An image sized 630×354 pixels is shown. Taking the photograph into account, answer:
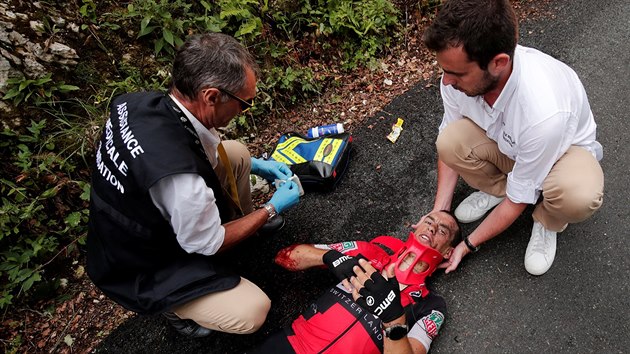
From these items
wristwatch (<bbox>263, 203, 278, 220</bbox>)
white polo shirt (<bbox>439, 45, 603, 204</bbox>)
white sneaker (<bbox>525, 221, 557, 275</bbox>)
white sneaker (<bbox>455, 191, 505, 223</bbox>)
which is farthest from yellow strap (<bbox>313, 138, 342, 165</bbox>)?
white sneaker (<bbox>525, 221, 557, 275</bbox>)

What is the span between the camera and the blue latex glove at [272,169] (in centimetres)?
336

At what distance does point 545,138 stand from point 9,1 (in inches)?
170

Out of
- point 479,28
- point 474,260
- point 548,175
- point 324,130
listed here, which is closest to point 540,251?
point 474,260

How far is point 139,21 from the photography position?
13.2 ft

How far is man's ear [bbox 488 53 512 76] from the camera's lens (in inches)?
85.8

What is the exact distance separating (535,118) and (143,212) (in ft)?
7.31

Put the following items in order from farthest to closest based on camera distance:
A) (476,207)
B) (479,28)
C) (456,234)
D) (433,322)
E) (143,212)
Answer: (476,207), (456,234), (433,322), (143,212), (479,28)

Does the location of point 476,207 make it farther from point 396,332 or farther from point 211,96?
point 211,96

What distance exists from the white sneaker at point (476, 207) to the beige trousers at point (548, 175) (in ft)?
0.52

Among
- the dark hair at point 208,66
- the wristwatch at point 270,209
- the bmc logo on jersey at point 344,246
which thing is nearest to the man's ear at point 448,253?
the bmc logo on jersey at point 344,246

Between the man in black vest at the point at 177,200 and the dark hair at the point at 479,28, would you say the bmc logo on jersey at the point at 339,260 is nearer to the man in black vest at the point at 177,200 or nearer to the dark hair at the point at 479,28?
the man in black vest at the point at 177,200

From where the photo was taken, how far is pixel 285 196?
2.95 meters

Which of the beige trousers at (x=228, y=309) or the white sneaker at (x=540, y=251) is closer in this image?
the beige trousers at (x=228, y=309)

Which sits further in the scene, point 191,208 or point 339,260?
point 339,260
